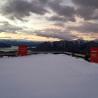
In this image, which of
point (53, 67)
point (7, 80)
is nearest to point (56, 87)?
point (7, 80)

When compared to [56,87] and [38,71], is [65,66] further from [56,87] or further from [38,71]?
[56,87]

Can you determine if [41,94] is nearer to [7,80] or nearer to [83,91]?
[83,91]

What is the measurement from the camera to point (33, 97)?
9812 mm

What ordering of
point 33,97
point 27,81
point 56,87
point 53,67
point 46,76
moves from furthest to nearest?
point 53,67, point 46,76, point 27,81, point 56,87, point 33,97

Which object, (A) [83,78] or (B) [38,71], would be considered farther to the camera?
(B) [38,71]

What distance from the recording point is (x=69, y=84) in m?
12.0

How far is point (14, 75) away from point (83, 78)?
12.4 ft

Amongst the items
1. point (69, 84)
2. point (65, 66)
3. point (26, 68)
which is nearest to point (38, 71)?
point (26, 68)

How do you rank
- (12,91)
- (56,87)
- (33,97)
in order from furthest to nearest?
1. (56,87)
2. (12,91)
3. (33,97)

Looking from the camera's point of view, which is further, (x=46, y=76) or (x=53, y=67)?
(x=53, y=67)

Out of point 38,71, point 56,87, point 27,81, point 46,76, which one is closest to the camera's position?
point 56,87

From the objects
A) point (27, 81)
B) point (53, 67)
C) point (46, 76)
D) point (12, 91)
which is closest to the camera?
point (12, 91)

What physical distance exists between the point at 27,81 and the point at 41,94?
7.90ft

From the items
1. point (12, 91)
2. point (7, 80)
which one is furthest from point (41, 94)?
point (7, 80)
